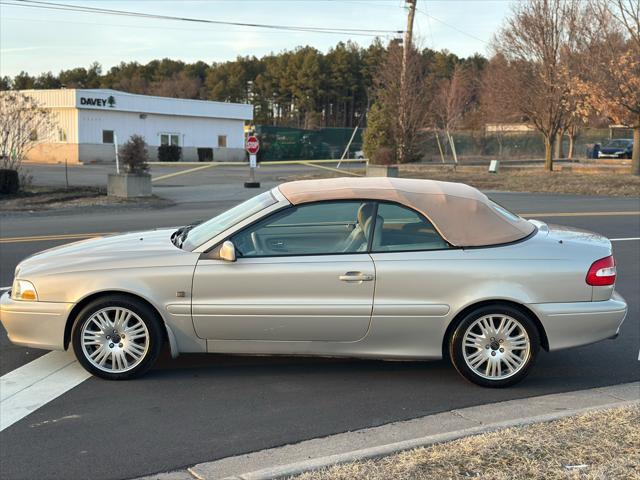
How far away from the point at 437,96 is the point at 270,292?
4026 centimetres

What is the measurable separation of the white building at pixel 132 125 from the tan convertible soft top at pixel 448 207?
133 ft

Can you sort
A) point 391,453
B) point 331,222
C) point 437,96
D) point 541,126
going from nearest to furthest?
point 391,453 → point 331,222 → point 541,126 → point 437,96

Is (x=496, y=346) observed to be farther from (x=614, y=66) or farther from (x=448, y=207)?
(x=614, y=66)

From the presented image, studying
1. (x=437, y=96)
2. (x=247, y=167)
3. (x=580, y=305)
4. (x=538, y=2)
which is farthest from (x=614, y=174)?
(x=580, y=305)

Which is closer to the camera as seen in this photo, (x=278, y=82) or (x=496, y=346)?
(x=496, y=346)

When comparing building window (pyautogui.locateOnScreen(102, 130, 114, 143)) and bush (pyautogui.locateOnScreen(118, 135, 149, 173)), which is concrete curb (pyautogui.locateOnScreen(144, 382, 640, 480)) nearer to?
bush (pyautogui.locateOnScreen(118, 135, 149, 173))

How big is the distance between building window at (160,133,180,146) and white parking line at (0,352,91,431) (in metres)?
47.2

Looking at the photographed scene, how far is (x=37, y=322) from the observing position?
206 inches

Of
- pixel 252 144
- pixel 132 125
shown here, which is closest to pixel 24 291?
pixel 252 144

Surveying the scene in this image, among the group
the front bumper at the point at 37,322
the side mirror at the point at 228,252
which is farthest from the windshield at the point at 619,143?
the front bumper at the point at 37,322

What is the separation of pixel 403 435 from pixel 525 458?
85 cm

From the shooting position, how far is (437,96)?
43531 millimetres

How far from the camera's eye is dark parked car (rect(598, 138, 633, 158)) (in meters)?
46.3

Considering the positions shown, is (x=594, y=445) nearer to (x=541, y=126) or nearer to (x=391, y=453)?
(x=391, y=453)
